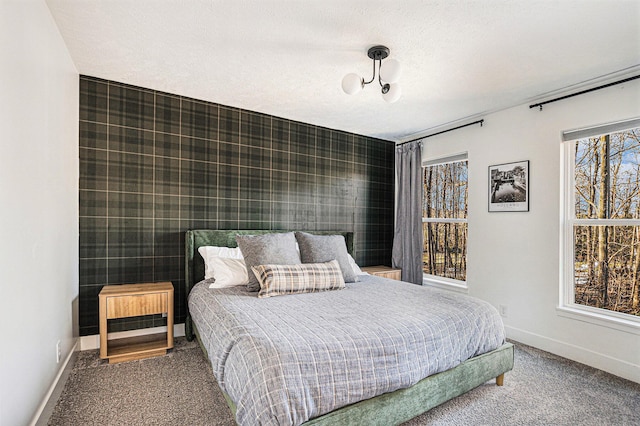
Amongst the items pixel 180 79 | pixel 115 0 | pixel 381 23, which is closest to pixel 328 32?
pixel 381 23

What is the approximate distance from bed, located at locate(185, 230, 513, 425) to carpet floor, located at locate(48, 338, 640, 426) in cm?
17

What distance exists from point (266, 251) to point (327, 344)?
143 cm

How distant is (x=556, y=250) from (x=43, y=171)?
3.98m

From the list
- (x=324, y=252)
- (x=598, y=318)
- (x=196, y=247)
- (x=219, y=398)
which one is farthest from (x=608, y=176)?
(x=196, y=247)

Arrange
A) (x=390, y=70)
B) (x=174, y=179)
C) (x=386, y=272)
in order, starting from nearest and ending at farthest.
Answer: (x=390, y=70) < (x=174, y=179) < (x=386, y=272)

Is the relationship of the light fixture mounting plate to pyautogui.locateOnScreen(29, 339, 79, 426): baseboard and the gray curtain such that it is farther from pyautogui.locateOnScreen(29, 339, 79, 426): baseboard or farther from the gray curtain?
pyautogui.locateOnScreen(29, 339, 79, 426): baseboard

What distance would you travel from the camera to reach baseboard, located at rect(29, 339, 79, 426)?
1.79 metres

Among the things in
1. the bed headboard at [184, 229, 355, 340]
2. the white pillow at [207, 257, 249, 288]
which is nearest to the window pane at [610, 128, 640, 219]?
the white pillow at [207, 257, 249, 288]

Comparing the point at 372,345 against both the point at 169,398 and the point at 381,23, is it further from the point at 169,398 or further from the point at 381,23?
the point at 381,23

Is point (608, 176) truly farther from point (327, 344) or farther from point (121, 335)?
point (121, 335)

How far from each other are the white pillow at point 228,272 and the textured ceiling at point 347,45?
1.60 metres

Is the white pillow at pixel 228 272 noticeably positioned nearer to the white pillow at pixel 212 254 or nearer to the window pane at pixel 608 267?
the white pillow at pixel 212 254

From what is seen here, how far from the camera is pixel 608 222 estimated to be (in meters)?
2.69

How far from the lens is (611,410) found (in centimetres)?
203
